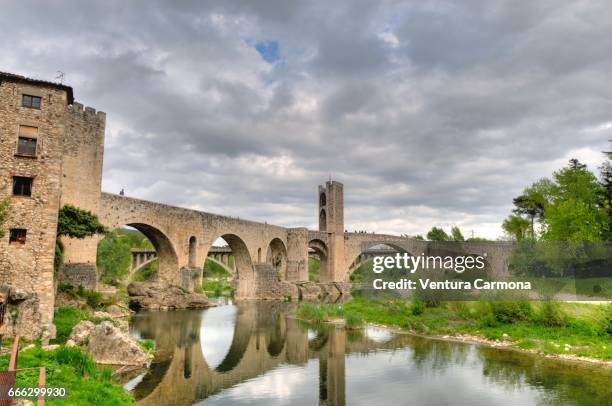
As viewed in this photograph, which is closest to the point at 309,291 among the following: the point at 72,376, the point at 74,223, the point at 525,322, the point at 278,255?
the point at 278,255

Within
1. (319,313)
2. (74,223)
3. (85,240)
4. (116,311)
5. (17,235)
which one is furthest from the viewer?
(319,313)

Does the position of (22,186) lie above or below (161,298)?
above

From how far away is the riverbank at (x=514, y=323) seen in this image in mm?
16656

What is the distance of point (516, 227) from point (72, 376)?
55.6 m

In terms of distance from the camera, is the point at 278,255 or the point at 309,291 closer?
the point at 309,291

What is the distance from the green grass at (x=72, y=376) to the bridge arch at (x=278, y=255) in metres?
39.1

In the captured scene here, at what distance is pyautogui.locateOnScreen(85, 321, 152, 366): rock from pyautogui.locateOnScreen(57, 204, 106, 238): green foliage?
24.1 feet

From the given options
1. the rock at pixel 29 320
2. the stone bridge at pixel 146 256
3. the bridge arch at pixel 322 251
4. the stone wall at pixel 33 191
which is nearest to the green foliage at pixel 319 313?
the stone wall at pixel 33 191

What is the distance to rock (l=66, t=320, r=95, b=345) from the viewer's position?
536 inches

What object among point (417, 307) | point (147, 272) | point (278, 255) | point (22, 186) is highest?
point (22, 186)

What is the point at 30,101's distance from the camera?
15039 millimetres

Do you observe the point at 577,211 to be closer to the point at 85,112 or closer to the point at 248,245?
the point at 248,245

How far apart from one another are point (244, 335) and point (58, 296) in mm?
8382

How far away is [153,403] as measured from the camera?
10.5m
